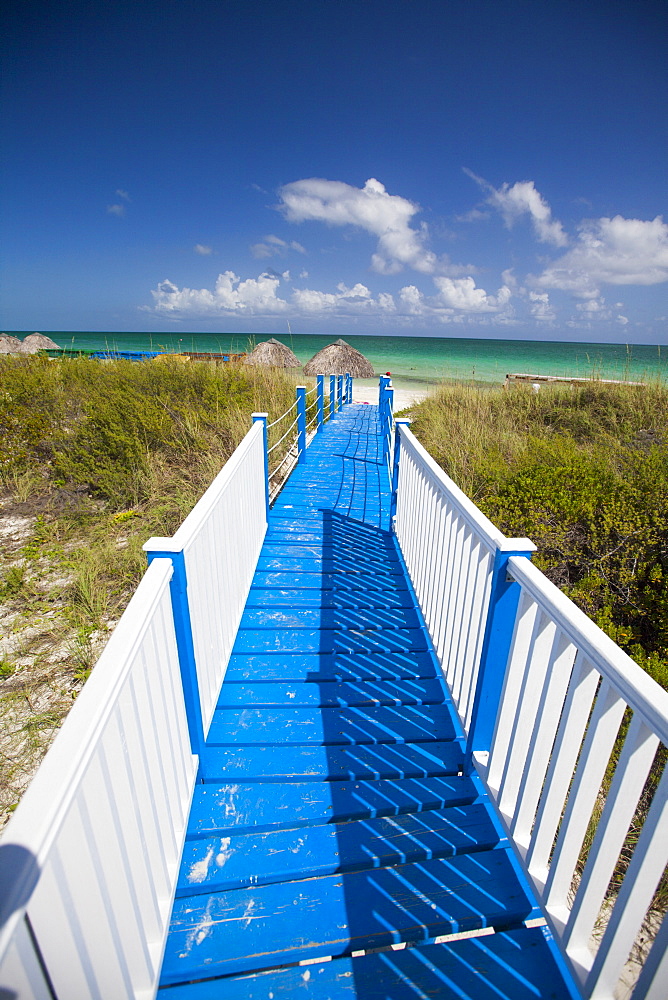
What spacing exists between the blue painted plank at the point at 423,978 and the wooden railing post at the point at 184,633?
81 cm

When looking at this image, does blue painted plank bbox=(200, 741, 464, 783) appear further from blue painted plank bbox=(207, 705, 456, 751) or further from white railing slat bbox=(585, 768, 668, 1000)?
white railing slat bbox=(585, 768, 668, 1000)

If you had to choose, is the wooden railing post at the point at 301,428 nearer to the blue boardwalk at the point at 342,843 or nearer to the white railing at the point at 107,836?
the blue boardwalk at the point at 342,843

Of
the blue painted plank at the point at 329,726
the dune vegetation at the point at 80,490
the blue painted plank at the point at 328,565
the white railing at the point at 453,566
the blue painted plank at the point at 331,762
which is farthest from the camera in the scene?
the blue painted plank at the point at 328,565

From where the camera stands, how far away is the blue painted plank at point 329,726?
7.63 ft

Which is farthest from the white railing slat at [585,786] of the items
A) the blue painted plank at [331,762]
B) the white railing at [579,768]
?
the blue painted plank at [331,762]

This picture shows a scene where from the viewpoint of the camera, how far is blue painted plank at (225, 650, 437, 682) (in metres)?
2.78

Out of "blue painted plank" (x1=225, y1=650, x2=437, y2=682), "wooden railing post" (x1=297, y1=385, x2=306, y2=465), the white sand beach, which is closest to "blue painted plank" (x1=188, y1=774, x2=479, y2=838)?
"blue painted plank" (x1=225, y1=650, x2=437, y2=682)

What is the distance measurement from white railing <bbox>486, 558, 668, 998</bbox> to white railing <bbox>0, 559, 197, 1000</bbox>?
111 cm

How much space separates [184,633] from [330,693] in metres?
1.17

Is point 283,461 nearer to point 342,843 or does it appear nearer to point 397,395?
point 342,843

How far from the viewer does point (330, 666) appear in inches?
113

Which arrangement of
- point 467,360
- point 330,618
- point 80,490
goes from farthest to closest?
point 467,360 < point 80,490 < point 330,618

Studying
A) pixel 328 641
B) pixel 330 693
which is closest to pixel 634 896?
pixel 330 693

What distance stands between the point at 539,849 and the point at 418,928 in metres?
0.48
